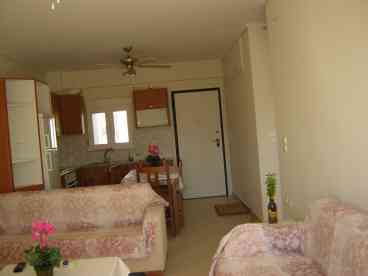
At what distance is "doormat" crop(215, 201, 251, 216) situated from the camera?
5.00m

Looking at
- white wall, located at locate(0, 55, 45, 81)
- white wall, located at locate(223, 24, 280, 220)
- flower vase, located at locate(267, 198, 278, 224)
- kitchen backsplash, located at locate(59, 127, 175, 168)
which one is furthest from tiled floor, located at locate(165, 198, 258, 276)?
white wall, located at locate(0, 55, 45, 81)

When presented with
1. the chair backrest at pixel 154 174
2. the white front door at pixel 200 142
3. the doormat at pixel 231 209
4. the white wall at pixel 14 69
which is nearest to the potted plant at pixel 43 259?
the chair backrest at pixel 154 174

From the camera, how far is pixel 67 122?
592cm

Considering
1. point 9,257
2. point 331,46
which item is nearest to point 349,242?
point 331,46

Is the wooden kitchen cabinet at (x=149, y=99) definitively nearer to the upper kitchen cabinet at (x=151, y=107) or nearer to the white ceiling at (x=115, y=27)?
the upper kitchen cabinet at (x=151, y=107)

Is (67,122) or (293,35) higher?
(293,35)

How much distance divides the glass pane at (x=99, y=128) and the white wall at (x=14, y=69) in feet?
4.05

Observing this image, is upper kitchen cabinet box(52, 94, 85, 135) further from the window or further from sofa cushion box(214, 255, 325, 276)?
sofa cushion box(214, 255, 325, 276)

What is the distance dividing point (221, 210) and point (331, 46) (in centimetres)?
344

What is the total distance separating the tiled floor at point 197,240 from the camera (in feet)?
10.5

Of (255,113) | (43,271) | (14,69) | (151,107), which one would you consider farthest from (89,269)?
(151,107)

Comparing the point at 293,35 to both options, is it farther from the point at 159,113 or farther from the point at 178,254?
the point at 159,113

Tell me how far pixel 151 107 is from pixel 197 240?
9.41 ft

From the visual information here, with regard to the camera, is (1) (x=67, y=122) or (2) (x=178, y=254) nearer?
(2) (x=178, y=254)
